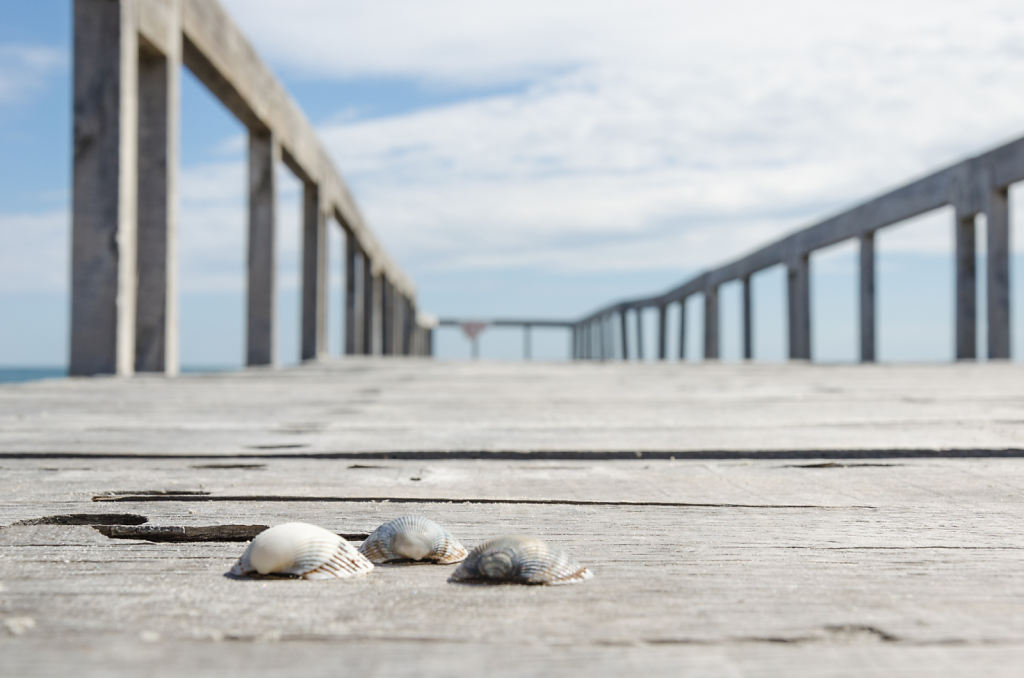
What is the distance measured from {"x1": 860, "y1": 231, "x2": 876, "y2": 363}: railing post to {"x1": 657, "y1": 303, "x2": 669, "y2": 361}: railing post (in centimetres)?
1067

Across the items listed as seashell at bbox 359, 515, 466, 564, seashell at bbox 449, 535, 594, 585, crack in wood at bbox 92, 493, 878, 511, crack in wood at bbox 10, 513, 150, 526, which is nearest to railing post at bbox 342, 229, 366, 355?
crack in wood at bbox 92, 493, 878, 511

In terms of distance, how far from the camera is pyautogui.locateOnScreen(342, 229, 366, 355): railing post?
15.4m

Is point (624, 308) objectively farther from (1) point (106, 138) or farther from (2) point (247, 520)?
(2) point (247, 520)

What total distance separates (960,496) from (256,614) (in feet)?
3.79

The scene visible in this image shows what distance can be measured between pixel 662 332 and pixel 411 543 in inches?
826

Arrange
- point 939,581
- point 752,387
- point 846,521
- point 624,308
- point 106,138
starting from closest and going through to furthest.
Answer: point 939,581 → point 846,521 → point 752,387 → point 106,138 → point 624,308

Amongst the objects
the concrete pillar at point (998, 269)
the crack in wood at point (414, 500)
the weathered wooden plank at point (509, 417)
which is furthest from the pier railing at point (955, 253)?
the crack in wood at point (414, 500)

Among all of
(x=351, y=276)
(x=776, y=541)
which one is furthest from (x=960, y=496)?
(x=351, y=276)

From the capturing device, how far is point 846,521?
1239mm

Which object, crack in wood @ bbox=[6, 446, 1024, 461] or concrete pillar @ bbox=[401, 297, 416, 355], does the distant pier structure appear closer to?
crack in wood @ bbox=[6, 446, 1024, 461]

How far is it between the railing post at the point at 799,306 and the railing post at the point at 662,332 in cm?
861

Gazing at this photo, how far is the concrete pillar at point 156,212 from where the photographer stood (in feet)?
18.4

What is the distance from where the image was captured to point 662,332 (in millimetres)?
21625

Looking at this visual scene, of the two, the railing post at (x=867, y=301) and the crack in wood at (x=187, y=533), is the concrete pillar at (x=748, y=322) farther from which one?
the crack in wood at (x=187, y=533)
